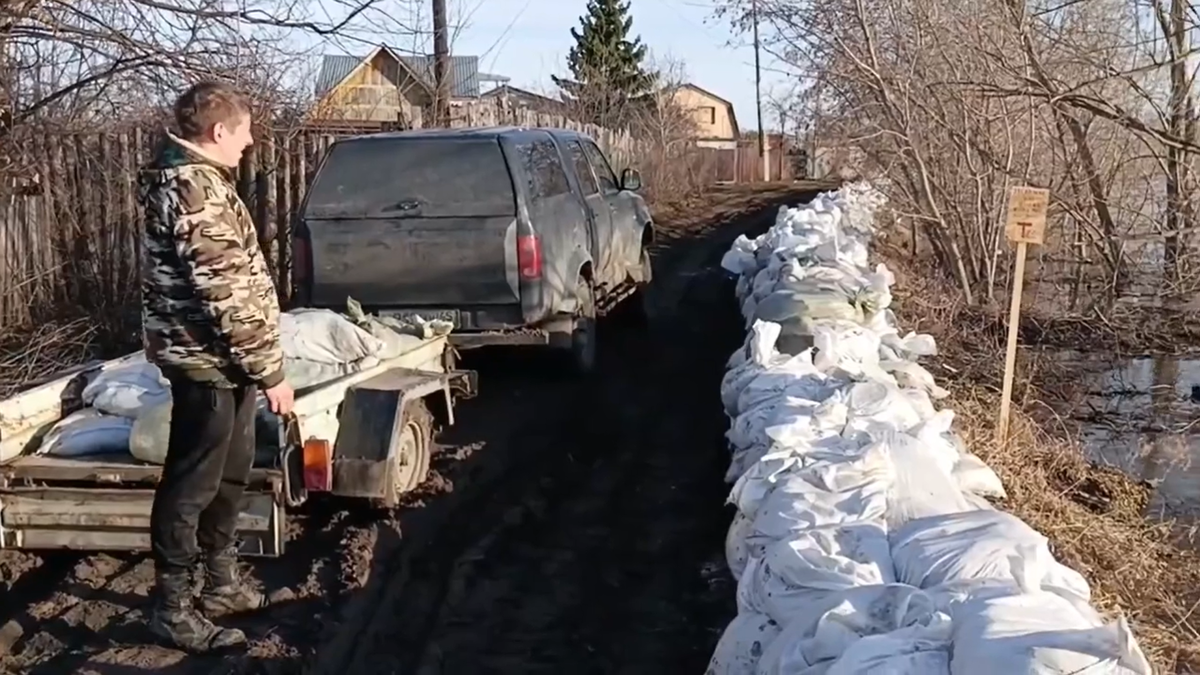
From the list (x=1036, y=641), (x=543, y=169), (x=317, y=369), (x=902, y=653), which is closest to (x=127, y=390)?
(x=317, y=369)

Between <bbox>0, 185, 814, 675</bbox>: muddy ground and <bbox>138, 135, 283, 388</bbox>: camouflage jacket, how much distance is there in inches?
39.6

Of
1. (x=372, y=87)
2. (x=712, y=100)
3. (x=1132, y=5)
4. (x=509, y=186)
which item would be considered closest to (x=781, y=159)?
(x=712, y=100)

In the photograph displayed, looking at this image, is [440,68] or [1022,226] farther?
[440,68]

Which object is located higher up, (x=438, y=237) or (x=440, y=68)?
(x=440, y=68)

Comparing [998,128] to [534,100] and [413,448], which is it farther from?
[534,100]

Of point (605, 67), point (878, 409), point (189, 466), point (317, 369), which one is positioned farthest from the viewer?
point (605, 67)

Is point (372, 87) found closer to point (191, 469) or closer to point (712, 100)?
point (191, 469)

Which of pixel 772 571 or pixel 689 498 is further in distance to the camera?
pixel 689 498

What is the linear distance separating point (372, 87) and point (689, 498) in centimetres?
1295

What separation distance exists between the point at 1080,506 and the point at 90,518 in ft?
17.2

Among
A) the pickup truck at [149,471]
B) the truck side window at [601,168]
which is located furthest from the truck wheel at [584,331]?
the pickup truck at [149,471]

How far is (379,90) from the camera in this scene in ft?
59.9

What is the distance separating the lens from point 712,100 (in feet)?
256

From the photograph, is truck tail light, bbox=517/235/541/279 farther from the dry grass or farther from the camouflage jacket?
the camouflage jacket
